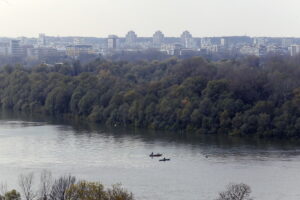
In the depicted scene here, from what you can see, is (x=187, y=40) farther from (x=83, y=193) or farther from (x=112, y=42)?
(x=83, y=193)

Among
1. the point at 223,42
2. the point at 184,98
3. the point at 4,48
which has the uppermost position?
the point at 223,42

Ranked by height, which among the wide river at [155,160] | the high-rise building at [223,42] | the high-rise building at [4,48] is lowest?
the wide river at [155,160]

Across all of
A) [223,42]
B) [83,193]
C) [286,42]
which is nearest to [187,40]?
[223,42]

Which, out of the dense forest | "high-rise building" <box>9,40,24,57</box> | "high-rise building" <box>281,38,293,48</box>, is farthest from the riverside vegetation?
"high-rise building" <box>281,38,293,48</box>

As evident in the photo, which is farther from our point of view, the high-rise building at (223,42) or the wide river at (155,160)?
Answer: the high-rise building at (223,42)

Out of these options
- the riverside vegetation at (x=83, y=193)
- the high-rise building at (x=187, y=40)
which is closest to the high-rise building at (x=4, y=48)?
the high-rise building at (x=187, y=40)

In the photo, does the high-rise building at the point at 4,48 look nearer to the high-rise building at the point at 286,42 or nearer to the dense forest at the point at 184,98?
the high-rise building at the point at 286,42
